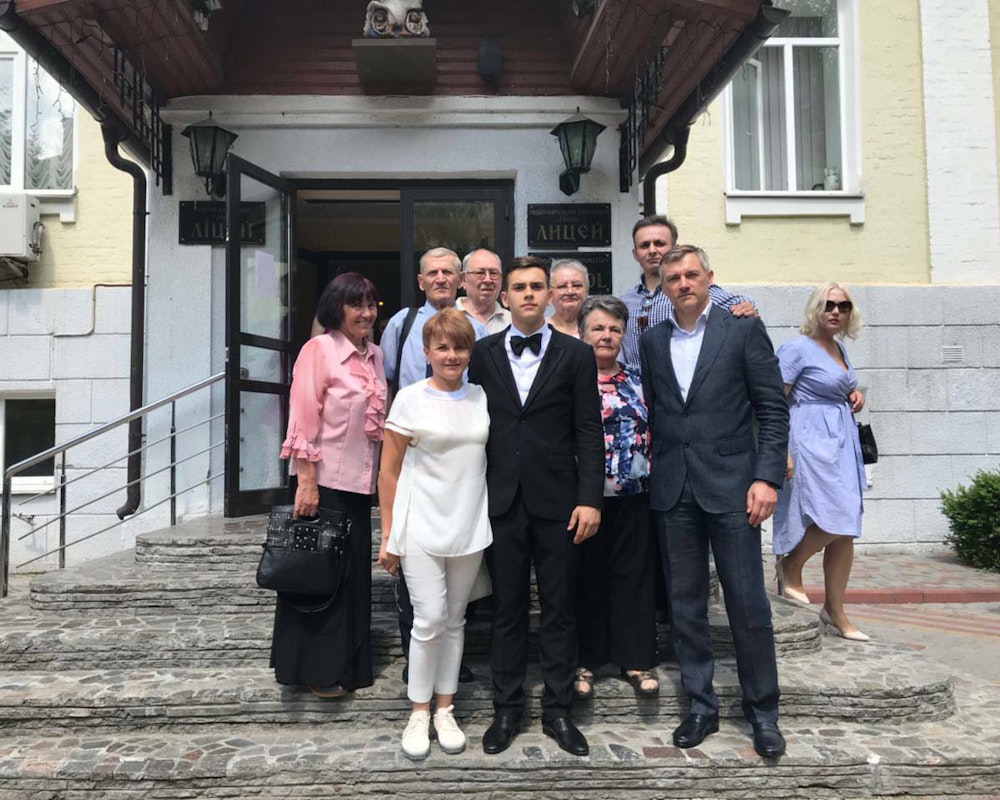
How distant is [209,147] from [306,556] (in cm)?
396

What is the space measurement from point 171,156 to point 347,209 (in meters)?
2.56

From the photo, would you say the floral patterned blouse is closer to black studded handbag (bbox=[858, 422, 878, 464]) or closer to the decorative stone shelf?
black studded handbag (bbox=[858, 422, 878, 464])

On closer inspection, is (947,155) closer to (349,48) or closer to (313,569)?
(349,48)

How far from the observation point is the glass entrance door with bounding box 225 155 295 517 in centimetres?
568

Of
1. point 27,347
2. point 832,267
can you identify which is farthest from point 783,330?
point 27,347

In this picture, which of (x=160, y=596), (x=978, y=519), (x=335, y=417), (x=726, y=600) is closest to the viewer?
(x=726, y=600)

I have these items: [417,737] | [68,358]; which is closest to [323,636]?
[417,737]

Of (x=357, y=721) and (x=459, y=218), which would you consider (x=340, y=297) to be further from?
(x=459, y=218)

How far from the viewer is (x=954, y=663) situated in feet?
16.9

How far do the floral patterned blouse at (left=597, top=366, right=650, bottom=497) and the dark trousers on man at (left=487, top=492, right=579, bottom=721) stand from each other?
0.37 meters

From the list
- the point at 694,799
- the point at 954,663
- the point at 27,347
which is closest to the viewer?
the point at 694,799

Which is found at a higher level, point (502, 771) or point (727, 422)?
point (727, 422)

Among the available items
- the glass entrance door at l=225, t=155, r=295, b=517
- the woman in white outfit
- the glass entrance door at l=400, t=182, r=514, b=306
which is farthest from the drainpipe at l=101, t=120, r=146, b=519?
the woman in white outfit

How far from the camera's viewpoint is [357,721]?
Answer: 3598 millimetres
